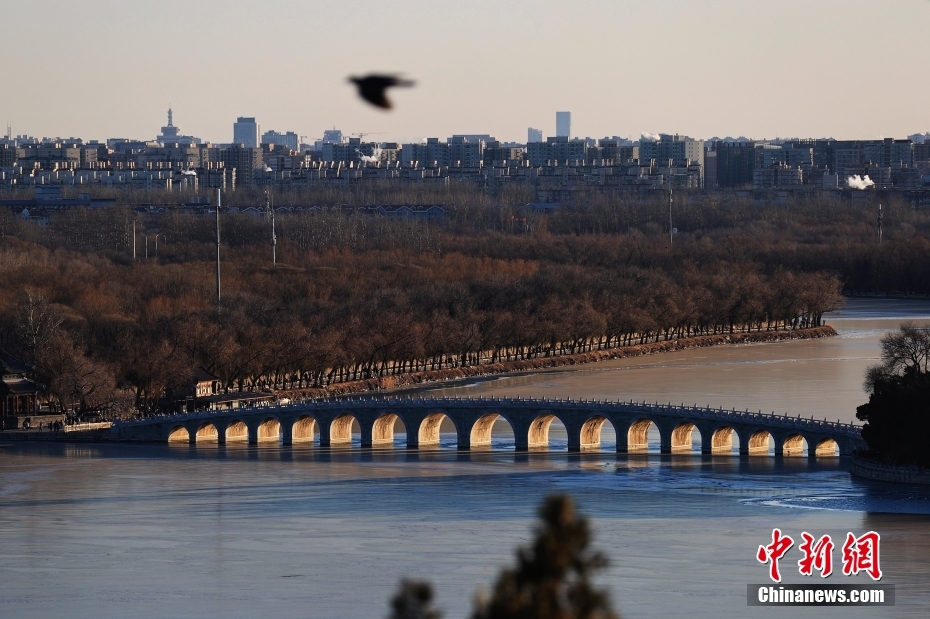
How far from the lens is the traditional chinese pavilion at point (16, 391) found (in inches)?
1506

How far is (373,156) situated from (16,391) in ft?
302

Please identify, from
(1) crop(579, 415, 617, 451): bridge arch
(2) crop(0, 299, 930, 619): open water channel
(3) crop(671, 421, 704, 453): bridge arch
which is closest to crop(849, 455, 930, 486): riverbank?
(2) crop(0, 299, 930, 619): open water channel

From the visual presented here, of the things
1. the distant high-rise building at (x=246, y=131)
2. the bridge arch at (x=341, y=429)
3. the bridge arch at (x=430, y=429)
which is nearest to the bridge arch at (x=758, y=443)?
the bridge arch at (x=430, y=429)

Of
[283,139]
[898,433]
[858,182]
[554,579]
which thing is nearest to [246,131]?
[283,139]

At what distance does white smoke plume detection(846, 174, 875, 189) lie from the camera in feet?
356

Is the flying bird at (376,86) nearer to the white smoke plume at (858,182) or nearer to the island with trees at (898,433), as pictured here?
the island with trees at (898,433)

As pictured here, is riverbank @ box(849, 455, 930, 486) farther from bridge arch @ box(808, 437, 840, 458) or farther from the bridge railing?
bridge arch @ box(808, 437, 840, 458)

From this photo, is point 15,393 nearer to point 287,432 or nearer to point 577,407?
point 287,432

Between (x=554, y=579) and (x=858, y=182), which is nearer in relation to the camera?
(x=554, y=579)

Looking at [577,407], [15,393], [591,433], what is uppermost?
[15,393]

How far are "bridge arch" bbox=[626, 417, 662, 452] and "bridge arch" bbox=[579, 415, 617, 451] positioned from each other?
1.06 ft

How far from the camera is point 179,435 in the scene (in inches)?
1444

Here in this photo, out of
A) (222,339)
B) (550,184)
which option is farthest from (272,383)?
(550,184)

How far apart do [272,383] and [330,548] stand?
1989 centimetres
